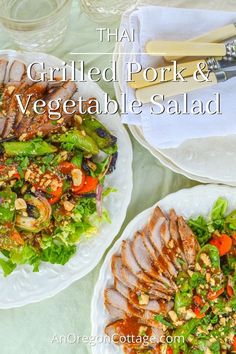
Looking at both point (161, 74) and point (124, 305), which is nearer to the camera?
point (161, 74)

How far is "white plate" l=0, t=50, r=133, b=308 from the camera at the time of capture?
1.37m

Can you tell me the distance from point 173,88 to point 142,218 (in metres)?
0.35

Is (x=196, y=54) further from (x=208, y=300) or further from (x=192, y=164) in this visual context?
(x=208, y=300)

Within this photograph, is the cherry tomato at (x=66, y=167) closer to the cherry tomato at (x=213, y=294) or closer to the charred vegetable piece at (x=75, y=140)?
the charred vegetable piece at (x=75, y=140)

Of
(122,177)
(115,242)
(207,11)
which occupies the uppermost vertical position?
(207,11)

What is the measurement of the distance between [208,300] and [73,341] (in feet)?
1.31

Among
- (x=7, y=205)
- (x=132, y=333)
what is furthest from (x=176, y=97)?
(x=132, y=333)

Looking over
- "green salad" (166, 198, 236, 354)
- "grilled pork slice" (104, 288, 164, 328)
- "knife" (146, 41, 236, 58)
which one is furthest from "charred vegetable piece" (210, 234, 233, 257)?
"knife" (146, 41, 236, 58)

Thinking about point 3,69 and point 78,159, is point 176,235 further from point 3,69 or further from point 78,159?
point 3,69

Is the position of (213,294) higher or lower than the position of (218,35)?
lower

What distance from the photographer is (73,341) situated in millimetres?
1453

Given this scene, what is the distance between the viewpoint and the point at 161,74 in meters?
1.25

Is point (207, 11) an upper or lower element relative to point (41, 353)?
upper

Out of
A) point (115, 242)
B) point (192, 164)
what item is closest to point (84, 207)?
point (115, 242)
